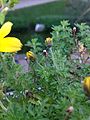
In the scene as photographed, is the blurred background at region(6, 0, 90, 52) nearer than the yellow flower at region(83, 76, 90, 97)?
No

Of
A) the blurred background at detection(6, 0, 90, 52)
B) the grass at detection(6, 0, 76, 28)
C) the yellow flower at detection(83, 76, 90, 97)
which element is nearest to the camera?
the yellow flower at detection(83, 76, 90, 97)

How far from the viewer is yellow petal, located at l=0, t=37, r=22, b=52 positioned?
0.86 m

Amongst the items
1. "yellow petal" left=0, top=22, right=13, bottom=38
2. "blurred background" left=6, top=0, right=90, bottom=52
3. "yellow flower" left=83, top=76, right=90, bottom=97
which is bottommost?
"yellow flower" left=83, top=76, right=90, bottom=97

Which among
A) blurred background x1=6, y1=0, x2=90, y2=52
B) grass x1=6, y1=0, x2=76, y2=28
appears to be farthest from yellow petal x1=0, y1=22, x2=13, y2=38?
grass x1=6, y1=0, x2=76, y2=28

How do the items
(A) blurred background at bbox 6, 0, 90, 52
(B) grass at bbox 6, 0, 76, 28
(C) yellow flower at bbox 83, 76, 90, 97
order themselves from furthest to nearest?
(B) grass at bbox 6, 0, 76, 28 → (A) blurred background at bbox 6, 0, 90, 52 → (C) yellow flower at bbox 83, 76, 90, 97

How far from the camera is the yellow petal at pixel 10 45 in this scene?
2.83ft

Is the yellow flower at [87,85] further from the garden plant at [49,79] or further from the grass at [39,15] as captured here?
the grass at [39,15]

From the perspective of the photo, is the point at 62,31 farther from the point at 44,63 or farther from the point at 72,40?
the point at 44,63

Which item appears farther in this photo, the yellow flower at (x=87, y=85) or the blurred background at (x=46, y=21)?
the blurred background at (x=46, y=21)

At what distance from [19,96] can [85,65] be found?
0.21 metres

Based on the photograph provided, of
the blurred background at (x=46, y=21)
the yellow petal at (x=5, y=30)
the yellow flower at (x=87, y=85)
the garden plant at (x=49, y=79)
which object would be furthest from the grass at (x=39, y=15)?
the yellow flower at (x=87, y=85)

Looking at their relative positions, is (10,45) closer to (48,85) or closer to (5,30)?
(5,30)

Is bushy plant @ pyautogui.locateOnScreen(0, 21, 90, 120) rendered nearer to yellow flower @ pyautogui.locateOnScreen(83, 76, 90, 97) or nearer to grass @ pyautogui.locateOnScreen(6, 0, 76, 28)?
yellow flower @ pyautogui.locateOnScreen(83, 76, 90, 97)

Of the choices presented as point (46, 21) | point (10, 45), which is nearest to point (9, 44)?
point (10, 45)
